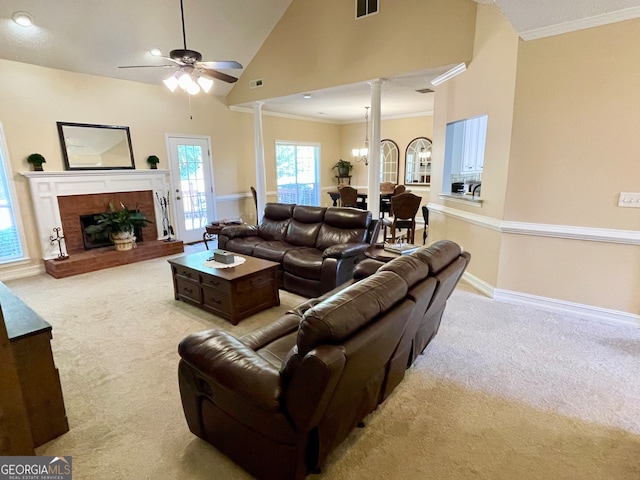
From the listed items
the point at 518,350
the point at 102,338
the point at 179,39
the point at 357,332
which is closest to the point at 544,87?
the point at 518,350

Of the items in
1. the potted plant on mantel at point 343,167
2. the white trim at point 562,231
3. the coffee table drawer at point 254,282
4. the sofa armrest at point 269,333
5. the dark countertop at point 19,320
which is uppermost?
the potted plant on mantel at point 343,167

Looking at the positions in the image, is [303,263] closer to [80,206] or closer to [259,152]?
[259,152]

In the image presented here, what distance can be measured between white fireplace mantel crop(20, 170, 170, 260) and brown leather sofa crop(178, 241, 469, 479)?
4.62 m

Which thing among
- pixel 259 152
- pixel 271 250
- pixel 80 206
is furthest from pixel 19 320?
pixel 259 152

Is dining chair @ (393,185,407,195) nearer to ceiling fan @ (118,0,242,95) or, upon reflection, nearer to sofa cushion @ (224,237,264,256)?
sofa cushion @ (224,237,264,256)

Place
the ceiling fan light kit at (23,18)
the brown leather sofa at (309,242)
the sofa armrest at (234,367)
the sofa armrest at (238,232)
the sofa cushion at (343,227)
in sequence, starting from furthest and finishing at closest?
the sofa armrest at (238,232), the sofa cushion at (343,227), the ceiling fan light kit at (23,18), the brown leather sofa at (309,242), the sofa armrest at (234,367)

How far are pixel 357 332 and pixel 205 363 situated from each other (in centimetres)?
74

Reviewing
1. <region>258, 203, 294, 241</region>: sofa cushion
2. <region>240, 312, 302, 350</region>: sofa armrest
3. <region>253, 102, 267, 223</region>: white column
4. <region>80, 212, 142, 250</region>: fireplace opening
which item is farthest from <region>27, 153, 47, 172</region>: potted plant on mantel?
<region>240, 312, 302, 350</region>: sofa armrest

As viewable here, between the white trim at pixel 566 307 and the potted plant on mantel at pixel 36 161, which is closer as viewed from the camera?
the white trim at pixel 566 307

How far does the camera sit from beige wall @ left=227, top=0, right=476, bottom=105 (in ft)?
13.6

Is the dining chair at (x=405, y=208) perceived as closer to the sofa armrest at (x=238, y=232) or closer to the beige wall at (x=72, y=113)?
the sofa armrest at (x=238, y=232)

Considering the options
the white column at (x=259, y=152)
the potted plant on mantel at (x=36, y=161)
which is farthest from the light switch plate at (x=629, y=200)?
the potted plant on mantel at (x=36, y=161)

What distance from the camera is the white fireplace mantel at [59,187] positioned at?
4793 millimetres

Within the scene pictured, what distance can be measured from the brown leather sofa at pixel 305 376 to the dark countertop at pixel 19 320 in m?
0.78
